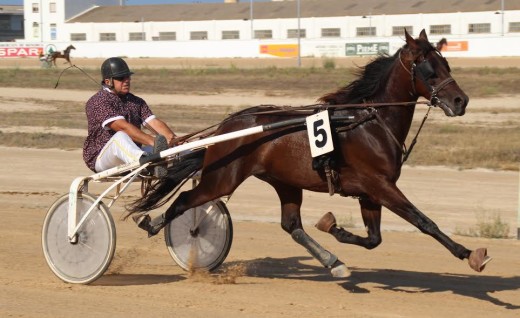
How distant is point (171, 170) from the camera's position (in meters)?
8.20

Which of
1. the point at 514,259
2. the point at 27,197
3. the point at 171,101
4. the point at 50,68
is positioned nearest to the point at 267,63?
the point at 50,68

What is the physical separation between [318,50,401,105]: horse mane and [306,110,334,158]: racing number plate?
40 centimetres

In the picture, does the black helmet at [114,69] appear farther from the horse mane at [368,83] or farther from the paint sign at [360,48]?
the paint sign at [360,48]

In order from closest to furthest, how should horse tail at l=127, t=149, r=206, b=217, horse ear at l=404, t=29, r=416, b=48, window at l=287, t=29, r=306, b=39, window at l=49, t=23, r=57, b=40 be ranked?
1. horse ear at l=404, t=29, r=416, b=48
2. horse tail at l=127, t=149, r=206, b=217
3. window at l=287, t=29, r=306, b=39
4. window at l=49, t=23, r=57, b=40

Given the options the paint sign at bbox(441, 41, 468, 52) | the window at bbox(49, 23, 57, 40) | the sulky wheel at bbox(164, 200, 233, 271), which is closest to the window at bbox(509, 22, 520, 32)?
the paint sign at bbox(441, 41, 468, 52)

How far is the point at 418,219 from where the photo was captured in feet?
23.4

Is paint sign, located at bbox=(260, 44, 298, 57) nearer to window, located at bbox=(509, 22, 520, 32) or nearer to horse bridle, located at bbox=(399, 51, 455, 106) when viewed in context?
window, located at bbox=(509, 22, 520, 32)

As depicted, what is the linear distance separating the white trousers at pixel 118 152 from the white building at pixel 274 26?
44.3 m

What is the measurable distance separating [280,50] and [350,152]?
53957 millimetres

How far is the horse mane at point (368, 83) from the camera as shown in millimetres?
7695

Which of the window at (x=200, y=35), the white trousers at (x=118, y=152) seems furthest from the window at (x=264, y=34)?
the white trousers at (x=118, y=152)

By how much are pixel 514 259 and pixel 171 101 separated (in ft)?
81.6

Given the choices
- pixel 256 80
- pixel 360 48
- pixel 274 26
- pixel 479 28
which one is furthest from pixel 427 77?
pixel 274 26

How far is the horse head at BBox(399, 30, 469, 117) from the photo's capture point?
708 cm
